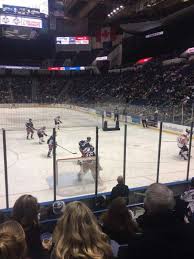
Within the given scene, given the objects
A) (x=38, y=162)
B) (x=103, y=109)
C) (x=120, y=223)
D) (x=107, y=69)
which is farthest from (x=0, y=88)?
(x=120, y=223)

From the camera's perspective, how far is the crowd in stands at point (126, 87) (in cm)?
2517

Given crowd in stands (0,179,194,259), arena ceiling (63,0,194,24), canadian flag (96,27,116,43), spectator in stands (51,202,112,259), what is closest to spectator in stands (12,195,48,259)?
crowd in stands (0,179,194,259)

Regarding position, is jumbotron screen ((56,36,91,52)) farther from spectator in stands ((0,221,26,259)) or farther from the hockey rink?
spectator in stands ((0,221,26,259))

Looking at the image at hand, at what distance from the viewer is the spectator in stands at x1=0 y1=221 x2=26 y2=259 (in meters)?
1.65

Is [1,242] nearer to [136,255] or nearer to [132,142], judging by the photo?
[136,255]

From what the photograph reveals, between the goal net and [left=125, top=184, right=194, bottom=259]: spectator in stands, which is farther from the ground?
[left=125, top=184, right=194, bottom=259]: spectator in stands

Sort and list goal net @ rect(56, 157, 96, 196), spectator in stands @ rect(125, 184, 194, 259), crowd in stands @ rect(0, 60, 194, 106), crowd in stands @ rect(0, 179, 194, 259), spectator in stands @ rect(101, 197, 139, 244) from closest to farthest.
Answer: crowd in stands @ rect(0, 179, 194, 259) < spectator in stands @ rect(125, 184, 194, 259) < spectator in stands @ rect(101, 197, 139, 244) < goal net @ rect(56, 157, 96, 196) < crowd in stands @ rect(0, 60, 194, 106)

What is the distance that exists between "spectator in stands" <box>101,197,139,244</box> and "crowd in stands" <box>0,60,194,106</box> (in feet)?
62.6

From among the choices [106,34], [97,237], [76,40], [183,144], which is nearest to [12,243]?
[97,237]

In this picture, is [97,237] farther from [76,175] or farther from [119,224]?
[76,175]

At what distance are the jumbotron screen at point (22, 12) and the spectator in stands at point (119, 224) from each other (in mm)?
25238

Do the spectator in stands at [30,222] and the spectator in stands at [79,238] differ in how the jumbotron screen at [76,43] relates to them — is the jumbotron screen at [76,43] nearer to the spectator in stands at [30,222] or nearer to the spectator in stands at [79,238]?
the spectator in stands at [30,222]

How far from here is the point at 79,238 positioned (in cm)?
192

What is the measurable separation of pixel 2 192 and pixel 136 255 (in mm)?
5909
